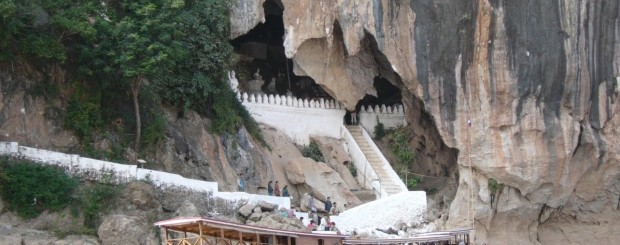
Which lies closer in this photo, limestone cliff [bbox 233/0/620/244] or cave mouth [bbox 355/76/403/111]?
limestone cliff [bbox 233/0/620/244]

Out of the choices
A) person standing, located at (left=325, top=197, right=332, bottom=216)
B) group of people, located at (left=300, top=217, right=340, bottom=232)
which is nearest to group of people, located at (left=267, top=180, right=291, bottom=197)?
person standing, located at (left=325, top=197, right=332, bottom=216)

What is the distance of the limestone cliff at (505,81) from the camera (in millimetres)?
28781

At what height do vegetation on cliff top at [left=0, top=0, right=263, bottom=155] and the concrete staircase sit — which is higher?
vegetation on cliff top at [left=0, top=0, right=263, bottom=155]

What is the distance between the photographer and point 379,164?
31.7 m

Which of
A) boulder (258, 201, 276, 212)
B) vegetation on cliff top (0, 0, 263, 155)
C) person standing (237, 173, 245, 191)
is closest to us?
vegetation on cliff top (0, 0, 263, 155)

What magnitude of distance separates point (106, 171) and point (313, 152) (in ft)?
29.3

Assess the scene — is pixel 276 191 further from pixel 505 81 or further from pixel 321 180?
pixel 505 81

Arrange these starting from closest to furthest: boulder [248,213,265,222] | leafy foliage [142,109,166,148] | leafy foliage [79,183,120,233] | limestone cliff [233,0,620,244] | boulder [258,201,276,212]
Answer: leafy foliage [79,183,120,233], boulder [248,213,265,222], boulder [258,201,276,212], leafy foliage [142,109,166,148], limestone cliff [233,0,620,244]

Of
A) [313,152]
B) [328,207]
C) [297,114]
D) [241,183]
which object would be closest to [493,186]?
[328,207]

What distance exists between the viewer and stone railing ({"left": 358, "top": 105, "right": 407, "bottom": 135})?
112 ft

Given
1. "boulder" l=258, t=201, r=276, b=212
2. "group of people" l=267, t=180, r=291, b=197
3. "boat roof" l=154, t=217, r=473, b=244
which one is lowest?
"boat roof" l=154, t=217, r=473, b=244

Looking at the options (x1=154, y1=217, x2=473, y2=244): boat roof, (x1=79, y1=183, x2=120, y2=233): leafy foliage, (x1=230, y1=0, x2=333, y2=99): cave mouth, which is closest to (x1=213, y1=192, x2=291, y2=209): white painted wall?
(x1=79, y1=183, x2=120, y2=233): leafy foliage

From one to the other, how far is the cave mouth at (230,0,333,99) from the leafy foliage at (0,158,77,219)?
11.4 m

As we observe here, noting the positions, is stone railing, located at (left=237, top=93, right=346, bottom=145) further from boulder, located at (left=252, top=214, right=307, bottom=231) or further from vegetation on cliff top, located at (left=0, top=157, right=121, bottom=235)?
vegetation on cliff top, located at (left=0, top=157, right=121, bottom=235)
